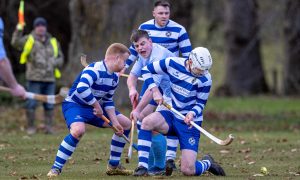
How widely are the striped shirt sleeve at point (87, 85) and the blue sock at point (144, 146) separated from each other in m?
0.76

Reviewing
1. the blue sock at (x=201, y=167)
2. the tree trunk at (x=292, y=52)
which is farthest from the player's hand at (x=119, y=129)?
the tree trunk at (x=292, y=52)

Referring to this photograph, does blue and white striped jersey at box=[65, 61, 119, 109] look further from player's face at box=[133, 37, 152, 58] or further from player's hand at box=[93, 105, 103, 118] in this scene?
player's face at box=[133, 37, 152, 58]

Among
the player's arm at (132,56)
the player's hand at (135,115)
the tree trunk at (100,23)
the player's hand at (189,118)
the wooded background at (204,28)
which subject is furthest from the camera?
the wooded background at (204,28)

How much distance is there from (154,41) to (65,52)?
683 inches

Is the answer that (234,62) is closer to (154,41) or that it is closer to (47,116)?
(47,116)

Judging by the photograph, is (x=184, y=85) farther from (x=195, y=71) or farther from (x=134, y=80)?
(x=134, y=80)

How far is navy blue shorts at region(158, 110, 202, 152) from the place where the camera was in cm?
1130

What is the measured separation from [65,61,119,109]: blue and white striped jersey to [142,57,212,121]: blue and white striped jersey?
59 cm

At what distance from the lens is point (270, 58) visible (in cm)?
4466

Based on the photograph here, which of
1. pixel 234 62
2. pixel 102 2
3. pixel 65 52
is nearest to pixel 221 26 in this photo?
pixel 234 62

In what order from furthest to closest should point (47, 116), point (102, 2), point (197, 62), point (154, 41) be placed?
point (102, 2) → point (47, 116) → point (154, 41) → point (197, 62)

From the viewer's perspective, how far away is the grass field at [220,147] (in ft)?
39.4

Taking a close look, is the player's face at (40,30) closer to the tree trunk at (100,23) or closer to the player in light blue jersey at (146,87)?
the tree trunk at (100,23)

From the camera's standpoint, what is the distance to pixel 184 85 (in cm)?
1131
